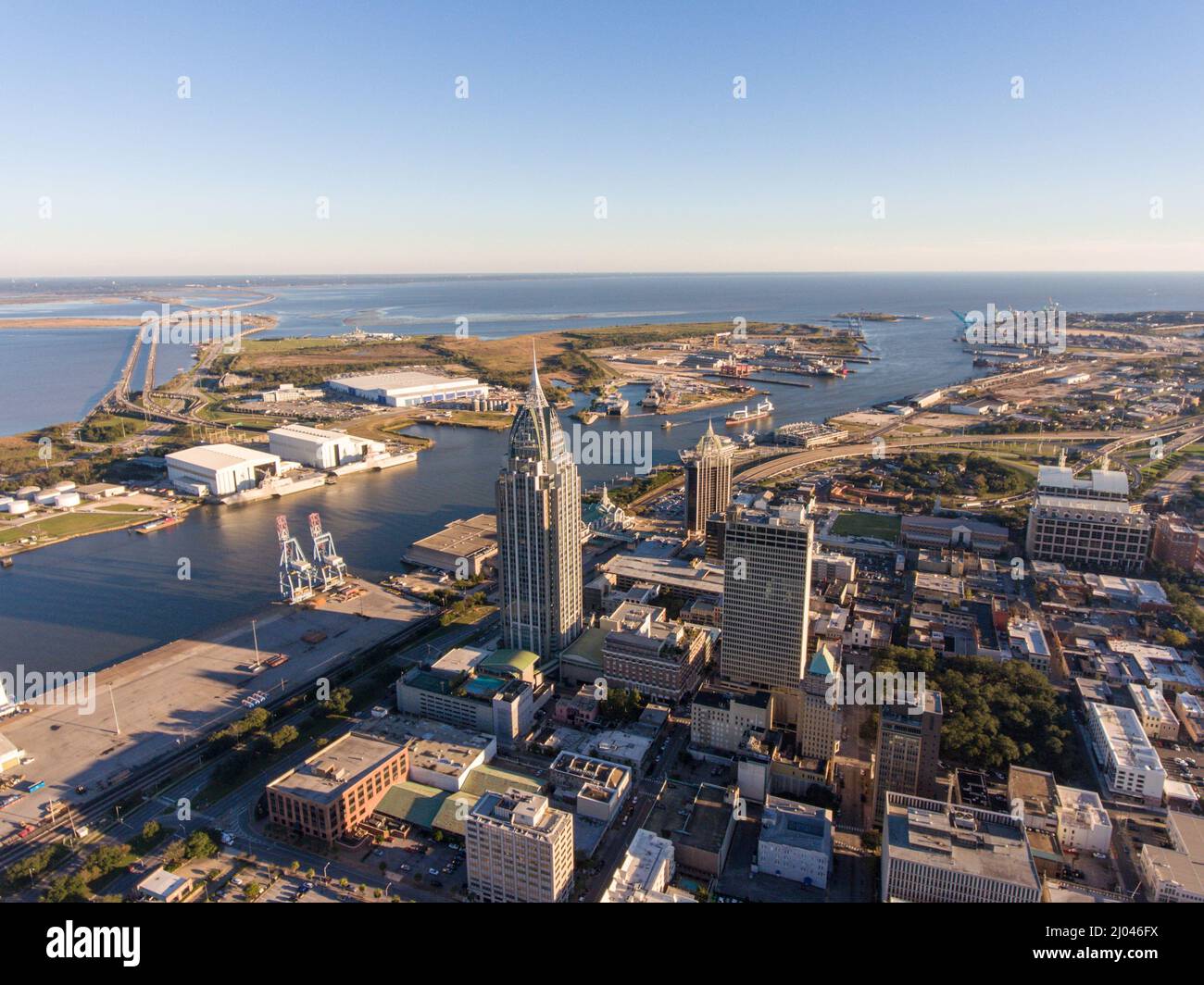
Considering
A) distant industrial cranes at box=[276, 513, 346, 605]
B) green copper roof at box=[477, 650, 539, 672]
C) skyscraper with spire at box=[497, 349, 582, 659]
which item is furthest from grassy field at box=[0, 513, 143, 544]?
green copper roof at box=[477, 650, 539, 672]

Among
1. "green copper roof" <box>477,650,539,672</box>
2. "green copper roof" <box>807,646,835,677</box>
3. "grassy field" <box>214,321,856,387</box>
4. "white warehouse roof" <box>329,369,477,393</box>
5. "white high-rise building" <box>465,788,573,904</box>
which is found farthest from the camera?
"grassy field" <box>214,321,856,387</box>

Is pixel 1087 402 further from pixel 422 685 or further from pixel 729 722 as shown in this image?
pixel 422 685

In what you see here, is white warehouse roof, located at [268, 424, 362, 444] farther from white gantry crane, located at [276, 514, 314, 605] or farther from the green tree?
the green tree

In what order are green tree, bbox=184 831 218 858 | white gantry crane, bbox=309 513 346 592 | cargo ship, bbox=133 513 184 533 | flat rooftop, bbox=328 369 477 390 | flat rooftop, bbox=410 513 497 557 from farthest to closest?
flat rooftop, bbox=328 369 477 390, cargo ship, bbox=133 513 184 533, flat rooftop, bbox=410 513 497 557, white gantry crane, bbox=309 513 346 592, green tree, bbox=184 831 218 858

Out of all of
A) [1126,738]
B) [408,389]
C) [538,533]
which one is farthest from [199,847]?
[408,389]

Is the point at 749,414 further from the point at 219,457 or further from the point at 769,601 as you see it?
the point at 769,601

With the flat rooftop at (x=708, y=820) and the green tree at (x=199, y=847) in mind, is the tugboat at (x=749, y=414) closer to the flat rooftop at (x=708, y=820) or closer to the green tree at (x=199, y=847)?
the flat rooftop at (x=708, y=820)

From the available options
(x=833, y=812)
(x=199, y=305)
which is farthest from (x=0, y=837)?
(x=199, y=305)
